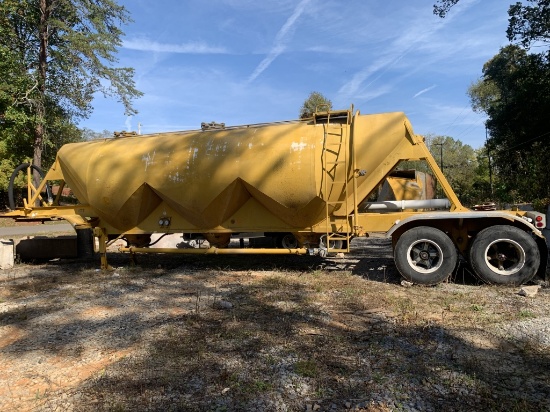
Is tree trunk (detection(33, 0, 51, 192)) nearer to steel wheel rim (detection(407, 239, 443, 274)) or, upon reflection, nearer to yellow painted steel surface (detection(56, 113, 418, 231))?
yellow painted steel surface (detection(56, 113, 418, 231))

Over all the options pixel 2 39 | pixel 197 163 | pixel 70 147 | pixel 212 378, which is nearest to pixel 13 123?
pixel 2 39

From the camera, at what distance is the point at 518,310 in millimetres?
5156

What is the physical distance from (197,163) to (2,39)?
24434 millimetres

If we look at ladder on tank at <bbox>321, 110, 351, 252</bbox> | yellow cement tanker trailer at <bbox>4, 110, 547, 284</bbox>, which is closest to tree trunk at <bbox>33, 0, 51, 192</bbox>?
yellow cement tanker trailer at <bbox>4, 110, 547, 284</bbox>

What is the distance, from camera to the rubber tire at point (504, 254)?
20.7 ft

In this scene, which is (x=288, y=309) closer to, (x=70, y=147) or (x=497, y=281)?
(x=497, y=281)

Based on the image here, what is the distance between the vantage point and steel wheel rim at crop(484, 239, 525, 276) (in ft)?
21.0

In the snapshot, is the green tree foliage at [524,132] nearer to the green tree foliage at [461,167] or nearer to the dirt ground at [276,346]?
the green tree foliage at [461,167]

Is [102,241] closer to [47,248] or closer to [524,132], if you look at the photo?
[47,248]

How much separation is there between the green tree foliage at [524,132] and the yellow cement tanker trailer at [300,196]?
14717 millimetres

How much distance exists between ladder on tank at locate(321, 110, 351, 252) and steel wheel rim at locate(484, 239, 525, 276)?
2381 millimetres

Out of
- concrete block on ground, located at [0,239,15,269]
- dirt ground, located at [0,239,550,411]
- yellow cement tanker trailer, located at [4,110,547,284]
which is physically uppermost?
yellow cement tanker trailer, located at [4,110,547,284]

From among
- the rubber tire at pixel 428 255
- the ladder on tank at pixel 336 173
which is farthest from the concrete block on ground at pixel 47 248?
the rubber tire at pixel 428 255

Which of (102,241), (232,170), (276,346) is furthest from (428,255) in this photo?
(102,241)
